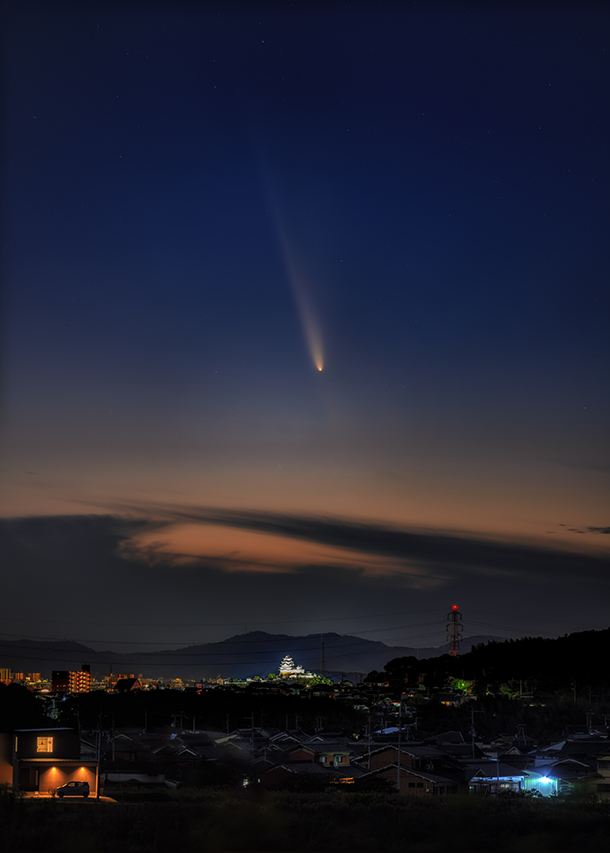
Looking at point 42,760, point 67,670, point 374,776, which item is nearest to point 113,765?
point 374,776

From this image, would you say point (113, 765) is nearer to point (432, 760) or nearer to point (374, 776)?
point (374, 776)

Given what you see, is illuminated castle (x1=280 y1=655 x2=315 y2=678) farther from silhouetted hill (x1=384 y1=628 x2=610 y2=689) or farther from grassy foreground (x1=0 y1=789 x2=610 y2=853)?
grassy foreground (x1=0 y1=789 x2=610 y2=853)

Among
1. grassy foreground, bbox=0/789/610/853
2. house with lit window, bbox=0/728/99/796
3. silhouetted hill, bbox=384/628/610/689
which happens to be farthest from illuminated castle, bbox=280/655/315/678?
grassy foreground, bbox=0/789/610/853

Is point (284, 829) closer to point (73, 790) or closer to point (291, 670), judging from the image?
point (73, 790)

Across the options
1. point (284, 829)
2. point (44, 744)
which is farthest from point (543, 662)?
point (284, 829)

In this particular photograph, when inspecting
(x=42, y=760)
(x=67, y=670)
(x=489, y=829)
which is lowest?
(x=67, y=670)

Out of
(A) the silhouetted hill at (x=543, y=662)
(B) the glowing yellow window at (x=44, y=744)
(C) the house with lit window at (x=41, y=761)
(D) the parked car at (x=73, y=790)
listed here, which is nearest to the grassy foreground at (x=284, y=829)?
(D) the parked car at (x=73, y=790)

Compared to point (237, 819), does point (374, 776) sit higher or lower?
lower

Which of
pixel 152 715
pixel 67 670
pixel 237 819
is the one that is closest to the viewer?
pixel 237 819
